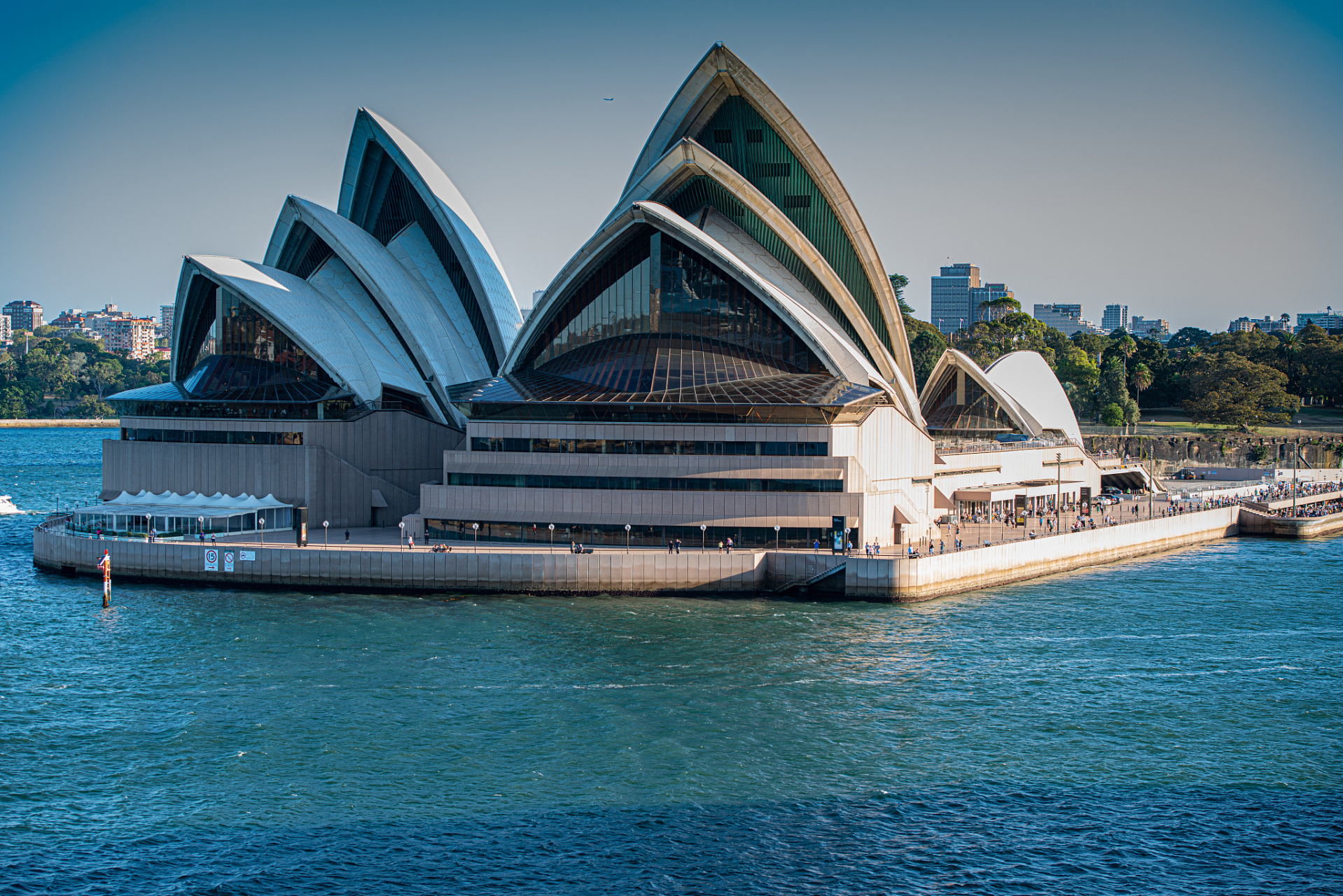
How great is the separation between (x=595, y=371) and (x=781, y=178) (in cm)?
1581

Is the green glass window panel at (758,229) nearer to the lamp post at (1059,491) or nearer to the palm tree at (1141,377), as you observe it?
the lamp post at (1059,491)

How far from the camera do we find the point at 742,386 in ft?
177

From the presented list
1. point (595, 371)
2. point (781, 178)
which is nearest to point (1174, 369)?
point (781, 178)

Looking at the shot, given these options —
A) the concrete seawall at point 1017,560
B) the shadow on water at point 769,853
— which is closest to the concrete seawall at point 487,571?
the concrete seawall at point 1017,560

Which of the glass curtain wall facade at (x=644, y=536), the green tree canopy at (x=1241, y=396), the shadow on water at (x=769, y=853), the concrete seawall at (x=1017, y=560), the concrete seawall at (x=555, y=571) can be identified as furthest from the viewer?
the green tree canopy at (x=1241, y=396)

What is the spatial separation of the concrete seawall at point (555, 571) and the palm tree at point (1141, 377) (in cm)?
9881

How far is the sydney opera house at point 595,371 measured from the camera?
171 feet

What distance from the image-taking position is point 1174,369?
477ft

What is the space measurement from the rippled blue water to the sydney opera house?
29.1 ft

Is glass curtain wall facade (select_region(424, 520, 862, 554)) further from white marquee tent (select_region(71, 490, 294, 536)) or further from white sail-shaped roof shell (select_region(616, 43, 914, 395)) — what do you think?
white sail-shaped roof shell (select_region(616, 43, 914, 395))

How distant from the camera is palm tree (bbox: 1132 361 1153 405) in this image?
456 feet

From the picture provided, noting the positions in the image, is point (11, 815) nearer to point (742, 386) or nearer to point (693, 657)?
point (693, 657)

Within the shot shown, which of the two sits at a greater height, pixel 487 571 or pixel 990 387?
pixel 990 387

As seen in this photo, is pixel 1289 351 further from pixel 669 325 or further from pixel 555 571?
pixel 555 571
